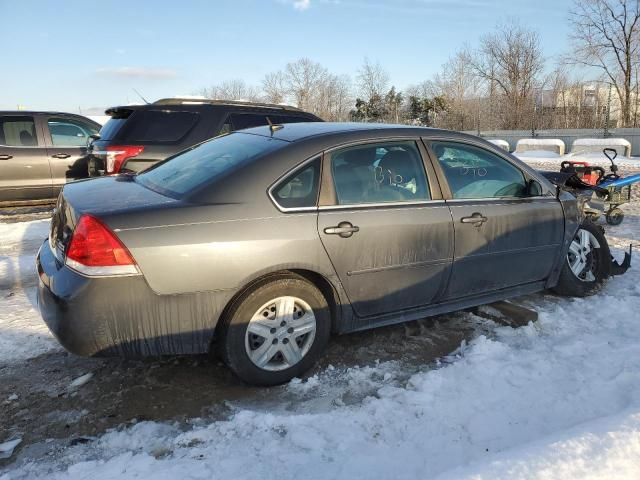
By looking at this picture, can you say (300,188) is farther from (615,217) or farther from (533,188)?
(615,217)

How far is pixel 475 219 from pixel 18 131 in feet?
26.0

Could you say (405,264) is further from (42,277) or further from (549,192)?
(42,277)

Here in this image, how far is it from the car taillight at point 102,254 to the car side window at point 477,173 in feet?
7.44

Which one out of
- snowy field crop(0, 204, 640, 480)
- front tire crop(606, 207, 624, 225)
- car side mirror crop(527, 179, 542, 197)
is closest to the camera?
snowy field crop(0, 204, 640, 480)

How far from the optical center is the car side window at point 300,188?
3.11 metres

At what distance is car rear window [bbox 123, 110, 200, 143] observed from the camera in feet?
21.8

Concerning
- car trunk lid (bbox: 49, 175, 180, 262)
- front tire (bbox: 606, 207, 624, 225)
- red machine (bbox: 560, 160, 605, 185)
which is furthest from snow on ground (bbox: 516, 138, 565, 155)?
car trunk lid (bbox: 49, 175, 180, 262)

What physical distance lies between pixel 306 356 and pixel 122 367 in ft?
4.03

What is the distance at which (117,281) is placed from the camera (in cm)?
266

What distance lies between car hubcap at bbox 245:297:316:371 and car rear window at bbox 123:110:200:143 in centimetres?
436

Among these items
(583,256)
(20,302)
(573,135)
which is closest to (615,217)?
(583,256)

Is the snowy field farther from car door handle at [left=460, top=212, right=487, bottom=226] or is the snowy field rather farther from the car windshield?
the car windshield

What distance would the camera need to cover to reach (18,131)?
27.9 ft

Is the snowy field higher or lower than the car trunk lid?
lower
